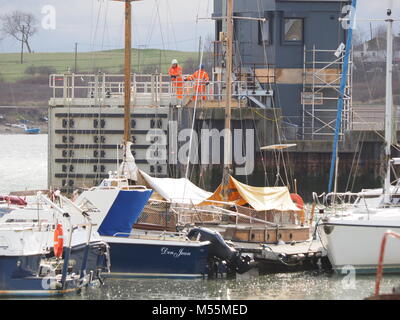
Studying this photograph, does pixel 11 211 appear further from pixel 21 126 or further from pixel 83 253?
pixel 21 126

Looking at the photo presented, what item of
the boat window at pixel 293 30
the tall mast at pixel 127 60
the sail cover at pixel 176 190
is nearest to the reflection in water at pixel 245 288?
the sail cover at pixel 176 190

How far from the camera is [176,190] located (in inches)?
1443

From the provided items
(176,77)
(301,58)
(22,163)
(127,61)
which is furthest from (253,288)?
(22,163)

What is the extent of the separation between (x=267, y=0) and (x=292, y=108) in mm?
4835

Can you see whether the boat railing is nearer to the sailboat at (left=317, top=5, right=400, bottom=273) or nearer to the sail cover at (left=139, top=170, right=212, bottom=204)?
the sail cover at (left=139, top=170, right=212, bottom=204)

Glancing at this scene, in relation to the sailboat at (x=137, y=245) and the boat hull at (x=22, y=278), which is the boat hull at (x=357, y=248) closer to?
the sailboat at (x=137, y=245)

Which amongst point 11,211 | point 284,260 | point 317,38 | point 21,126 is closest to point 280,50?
point 317,38

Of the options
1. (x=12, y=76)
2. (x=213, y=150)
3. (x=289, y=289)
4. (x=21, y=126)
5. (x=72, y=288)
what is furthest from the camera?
(x=21, y=126)

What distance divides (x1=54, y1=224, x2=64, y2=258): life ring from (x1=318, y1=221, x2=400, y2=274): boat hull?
8405mm

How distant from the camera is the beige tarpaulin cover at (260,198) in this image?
1414 inches

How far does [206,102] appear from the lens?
1893 inches

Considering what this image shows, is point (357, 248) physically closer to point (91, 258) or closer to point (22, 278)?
point (91, 258)

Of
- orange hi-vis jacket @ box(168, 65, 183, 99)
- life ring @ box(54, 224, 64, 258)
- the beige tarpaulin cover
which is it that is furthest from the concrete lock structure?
life ring @ box(54, 224, 64, 258)

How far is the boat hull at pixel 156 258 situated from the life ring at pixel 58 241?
3.23m
